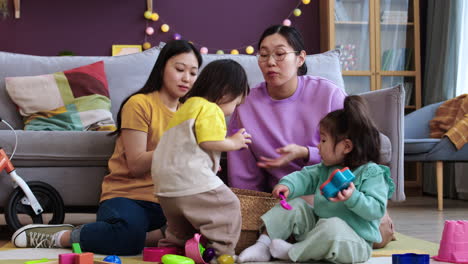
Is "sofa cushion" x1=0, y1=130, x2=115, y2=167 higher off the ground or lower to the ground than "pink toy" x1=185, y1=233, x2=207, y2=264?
higher

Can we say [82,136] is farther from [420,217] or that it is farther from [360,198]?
[420,217]

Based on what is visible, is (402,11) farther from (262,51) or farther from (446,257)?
(446,257)

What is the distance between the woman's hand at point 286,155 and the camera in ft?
6.27

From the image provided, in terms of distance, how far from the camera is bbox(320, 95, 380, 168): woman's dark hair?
1768 millimetres

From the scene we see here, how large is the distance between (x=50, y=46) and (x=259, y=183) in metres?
2.94

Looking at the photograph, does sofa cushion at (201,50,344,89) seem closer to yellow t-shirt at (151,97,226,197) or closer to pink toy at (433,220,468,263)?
yellow t-shirt at (151,97,226,197)

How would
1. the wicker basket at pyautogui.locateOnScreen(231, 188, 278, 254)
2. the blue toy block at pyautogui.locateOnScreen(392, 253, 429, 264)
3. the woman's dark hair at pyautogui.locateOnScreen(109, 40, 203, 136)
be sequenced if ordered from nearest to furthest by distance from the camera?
1. the blue toy block at pyautogui.locateOnScreen(392, 253, 429, 264)
2. the wicker basket at pyautogui.locateOnScreen(231, 188, 278, 254)
3. the woman's dark hair at pyautogui.locateOnScreen(109, 40, 203, 136)

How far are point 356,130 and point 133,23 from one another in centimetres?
318

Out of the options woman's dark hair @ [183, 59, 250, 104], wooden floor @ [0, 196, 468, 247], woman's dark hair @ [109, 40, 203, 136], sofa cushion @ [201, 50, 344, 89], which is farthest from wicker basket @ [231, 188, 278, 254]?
sofa cushion @ [201, 50, 344, 89]

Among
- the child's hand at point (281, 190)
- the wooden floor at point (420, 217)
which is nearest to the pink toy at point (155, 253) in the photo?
the child's hand at point (281, 190)

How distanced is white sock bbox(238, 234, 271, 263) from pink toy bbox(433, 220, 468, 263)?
0.50 metres

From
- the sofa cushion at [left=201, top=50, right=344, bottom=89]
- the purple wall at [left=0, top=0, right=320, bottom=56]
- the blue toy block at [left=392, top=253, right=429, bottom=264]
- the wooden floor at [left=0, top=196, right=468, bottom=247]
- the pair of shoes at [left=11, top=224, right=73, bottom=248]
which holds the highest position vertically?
the purple wall at [left=0, top=0, right=320, bottom=56]

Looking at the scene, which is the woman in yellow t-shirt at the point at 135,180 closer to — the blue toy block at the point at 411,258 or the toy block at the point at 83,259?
the toy block at the point at 83,259

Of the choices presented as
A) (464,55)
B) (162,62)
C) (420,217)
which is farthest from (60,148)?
(464,55)
